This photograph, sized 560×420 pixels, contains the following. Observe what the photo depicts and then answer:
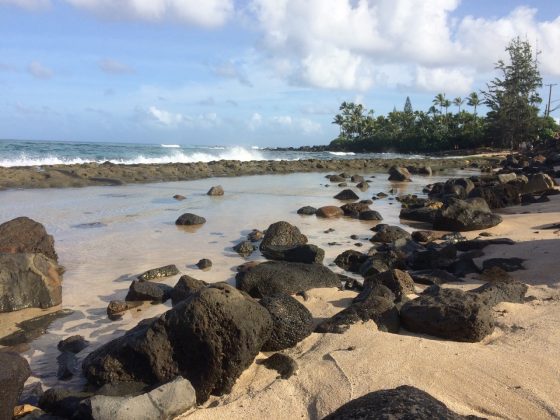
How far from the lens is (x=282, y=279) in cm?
645

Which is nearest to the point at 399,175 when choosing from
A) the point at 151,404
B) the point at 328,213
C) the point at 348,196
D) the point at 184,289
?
the point at 348,196

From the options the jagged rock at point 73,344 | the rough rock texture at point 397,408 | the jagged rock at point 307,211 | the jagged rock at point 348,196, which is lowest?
the jagged rock at point 73,344

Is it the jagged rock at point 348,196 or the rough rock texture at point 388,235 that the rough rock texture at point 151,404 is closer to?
the rough rock texture at point 388,235

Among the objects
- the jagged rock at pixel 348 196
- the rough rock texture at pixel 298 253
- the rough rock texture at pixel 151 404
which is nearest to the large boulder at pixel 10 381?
the rough rock texture at pixel 151 404

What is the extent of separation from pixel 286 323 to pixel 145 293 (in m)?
2.25

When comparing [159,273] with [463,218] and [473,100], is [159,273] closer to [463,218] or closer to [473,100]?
[463,218]

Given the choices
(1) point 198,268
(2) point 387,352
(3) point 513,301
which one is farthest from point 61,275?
(3) point 513,301

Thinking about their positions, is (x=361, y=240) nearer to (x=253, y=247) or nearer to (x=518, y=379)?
(x=253, y=247)

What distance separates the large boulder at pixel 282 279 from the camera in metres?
6.36

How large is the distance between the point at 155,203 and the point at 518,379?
45.6 feet

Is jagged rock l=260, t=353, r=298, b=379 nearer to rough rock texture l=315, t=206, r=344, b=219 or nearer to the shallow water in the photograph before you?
the shallow water

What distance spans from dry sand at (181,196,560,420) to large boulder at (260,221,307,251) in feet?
13.7

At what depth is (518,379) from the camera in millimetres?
3910

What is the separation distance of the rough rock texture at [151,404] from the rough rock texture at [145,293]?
8.42 feet
